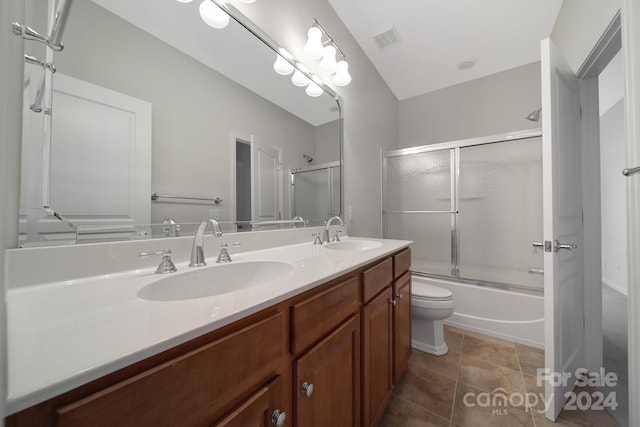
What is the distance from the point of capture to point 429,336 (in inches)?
64.8

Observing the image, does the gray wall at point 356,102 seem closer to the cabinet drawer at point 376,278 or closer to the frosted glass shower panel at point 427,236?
the frosted glass shower panel at point 427,236

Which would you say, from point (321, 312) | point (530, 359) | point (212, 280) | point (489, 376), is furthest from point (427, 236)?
point (212, 280)

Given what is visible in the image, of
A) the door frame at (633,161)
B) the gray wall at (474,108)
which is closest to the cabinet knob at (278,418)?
the door frame at (633,161)

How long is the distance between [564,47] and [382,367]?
2404 millimetres

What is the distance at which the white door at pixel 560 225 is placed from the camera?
1.08 m

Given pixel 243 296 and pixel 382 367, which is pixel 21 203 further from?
pixel 382 367

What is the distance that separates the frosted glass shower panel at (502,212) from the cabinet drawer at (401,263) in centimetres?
126

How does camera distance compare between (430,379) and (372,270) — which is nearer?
(372,270)

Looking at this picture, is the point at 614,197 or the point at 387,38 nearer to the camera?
the point at 387,38

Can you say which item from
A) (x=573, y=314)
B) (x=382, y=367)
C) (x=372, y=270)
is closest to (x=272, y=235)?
(x=372, y=270)

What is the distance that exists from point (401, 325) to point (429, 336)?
60 centimetres

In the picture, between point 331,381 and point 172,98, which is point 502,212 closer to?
point 331,381

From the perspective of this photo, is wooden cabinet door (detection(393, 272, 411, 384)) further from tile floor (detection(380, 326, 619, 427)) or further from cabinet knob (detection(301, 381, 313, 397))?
cabinet knob (detection(301, 381, 313, 397))

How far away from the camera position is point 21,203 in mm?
571
